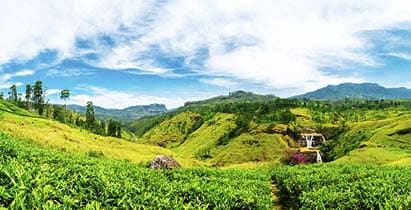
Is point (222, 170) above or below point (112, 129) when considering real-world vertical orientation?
above

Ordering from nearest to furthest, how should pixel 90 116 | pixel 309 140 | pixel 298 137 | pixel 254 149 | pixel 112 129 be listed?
pixel 309 140 < pixel 254 149 < pixel 298 137 < pixel 90 116 < pixel 112 129

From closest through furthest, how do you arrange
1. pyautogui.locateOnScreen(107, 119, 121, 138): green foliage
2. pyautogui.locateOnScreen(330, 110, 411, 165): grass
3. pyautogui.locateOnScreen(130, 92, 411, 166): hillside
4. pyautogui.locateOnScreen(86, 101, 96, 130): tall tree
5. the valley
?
the valley → pyautogui.locateOnScreen(330, 110, 411, 165): grass → pyautogui.locateOnScreen(130, 92, 411, 166): hillside → pyautogui.locateOnScreen(86, 101, 96, 130): tall tree → pyautogui.locateOnScreen(107, 119, 121, 138): green foliage

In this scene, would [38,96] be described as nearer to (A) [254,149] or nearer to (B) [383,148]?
(A) [254,149]

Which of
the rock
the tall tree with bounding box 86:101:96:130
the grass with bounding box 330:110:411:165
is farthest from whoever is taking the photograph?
the tall tree with bounding box 86:101:96:130

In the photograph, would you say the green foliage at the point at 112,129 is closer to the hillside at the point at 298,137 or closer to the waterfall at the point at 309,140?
the hillside at the point at 298,137

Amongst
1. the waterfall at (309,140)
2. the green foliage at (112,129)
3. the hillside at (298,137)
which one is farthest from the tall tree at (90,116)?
the waterfall at (309,140)

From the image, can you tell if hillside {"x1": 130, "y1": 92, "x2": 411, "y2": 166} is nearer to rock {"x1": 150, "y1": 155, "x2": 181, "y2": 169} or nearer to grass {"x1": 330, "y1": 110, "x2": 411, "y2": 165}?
grass {"x1": 330, "y1": 110, "x2": 411, "y2": 165}

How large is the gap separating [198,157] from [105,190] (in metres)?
159

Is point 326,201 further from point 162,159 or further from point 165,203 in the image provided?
point 162,159

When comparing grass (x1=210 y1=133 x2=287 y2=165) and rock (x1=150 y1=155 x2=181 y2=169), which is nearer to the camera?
rock (x1=150 y1=155 x2=181 y2=169)

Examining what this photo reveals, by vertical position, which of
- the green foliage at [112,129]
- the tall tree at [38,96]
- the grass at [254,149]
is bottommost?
the grass at [254,149]

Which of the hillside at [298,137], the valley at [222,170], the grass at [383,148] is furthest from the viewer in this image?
the hillside at [298,137]

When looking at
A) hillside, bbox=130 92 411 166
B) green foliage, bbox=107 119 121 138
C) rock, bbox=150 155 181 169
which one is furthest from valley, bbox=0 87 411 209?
green foliage, bbox=107 119 121 138

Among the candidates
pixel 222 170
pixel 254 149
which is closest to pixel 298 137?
pixel 254 149
